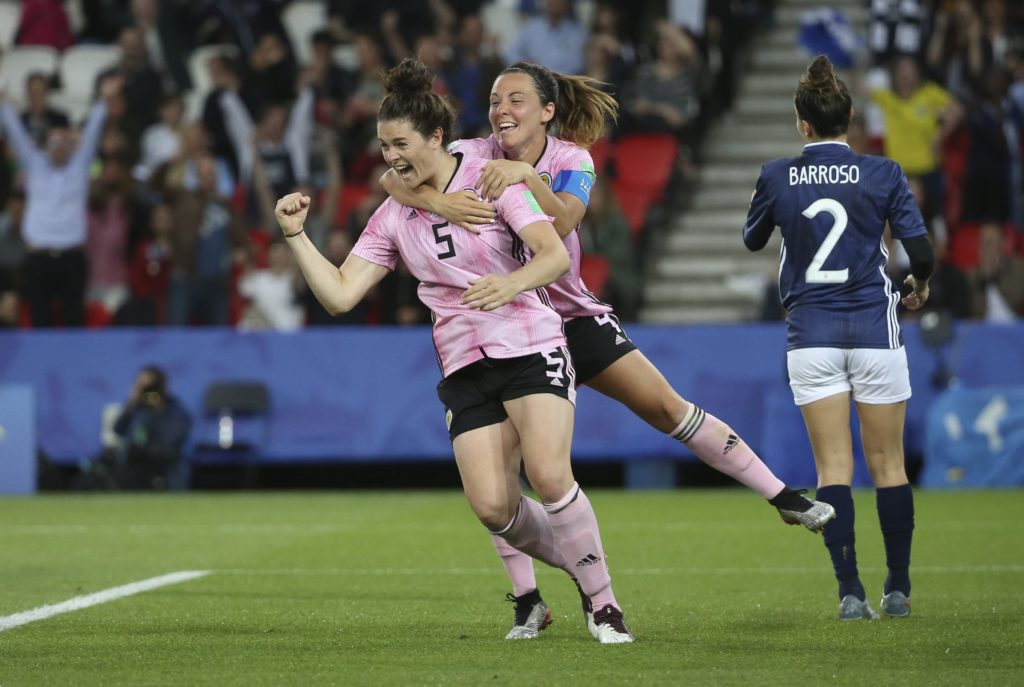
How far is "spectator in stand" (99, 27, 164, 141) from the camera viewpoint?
1784 cm

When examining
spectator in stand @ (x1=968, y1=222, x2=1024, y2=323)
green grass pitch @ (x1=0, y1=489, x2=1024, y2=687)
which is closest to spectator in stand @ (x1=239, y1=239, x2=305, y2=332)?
green grass pitch @ (x1=0, y1=489, x2=1024, y2=687)

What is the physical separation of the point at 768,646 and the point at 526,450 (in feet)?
→ 3.42

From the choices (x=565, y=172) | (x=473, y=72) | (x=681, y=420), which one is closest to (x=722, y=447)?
(x=681, y=420)

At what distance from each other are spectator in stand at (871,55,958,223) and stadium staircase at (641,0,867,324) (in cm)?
148

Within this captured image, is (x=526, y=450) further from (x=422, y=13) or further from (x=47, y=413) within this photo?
(x=422, y=13)

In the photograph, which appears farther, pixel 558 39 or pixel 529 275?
pixel 558 39

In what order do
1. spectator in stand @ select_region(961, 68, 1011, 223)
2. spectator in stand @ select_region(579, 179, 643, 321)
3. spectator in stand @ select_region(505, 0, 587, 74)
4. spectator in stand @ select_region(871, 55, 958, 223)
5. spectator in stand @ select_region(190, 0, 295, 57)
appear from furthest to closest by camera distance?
spectator in stand @ select_region(190, 0, 295, 57)
spectator in stand @ select_region(505, 0, 587, 74)
spectator in stand @ select_region(871, 55, 958, 223)
spectator in stand @ select_region(961, 68, 1011, 223)
spectator in stand @ select_region(579, 179, 643, 321)

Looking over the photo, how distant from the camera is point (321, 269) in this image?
5785 millimetres

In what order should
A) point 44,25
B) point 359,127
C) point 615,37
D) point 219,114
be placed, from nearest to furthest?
point 615,37
point 359,127
point 219,114
point 44,25

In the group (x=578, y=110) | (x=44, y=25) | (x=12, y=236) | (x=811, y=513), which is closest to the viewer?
(x=811, y=513)

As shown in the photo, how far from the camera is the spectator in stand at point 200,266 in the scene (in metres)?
15.9

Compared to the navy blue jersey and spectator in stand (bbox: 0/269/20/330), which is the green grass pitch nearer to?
the navy blue jersey

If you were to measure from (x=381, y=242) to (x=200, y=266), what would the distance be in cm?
1026

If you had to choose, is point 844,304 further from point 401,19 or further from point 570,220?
point 401,19
